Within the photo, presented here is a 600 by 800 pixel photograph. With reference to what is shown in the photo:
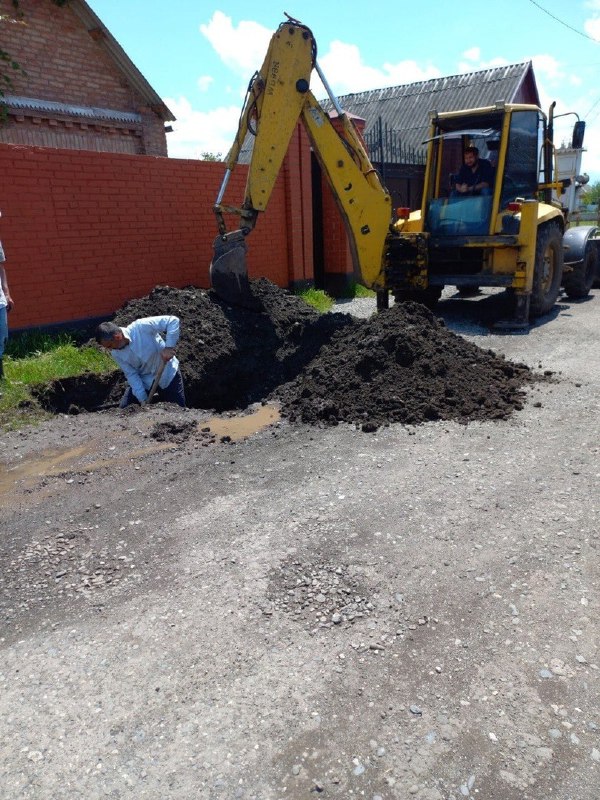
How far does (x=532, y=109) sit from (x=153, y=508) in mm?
8453

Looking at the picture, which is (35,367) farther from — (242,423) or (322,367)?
(322,367)

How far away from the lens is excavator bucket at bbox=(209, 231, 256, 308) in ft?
26.0

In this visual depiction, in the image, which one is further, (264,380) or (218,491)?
(264,380)

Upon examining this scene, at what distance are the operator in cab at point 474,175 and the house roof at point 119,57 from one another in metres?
7.45

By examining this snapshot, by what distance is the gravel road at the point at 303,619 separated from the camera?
2145mm

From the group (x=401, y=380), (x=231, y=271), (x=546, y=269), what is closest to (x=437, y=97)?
(x=546, y=269)

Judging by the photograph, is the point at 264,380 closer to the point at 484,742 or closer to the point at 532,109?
the point at 484,742

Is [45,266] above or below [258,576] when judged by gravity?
above

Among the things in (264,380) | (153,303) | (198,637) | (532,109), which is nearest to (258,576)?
(198,637)

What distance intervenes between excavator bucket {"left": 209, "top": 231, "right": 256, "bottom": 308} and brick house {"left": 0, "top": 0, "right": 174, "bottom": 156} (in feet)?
18.1

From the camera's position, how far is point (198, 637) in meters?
2.77

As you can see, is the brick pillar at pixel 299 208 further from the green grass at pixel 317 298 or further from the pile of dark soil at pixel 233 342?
the pile of dark soil at pixel 233 342

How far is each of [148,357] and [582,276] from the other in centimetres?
922

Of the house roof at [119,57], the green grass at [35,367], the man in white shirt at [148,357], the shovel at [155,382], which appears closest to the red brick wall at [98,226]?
the green grass at [35,367]
